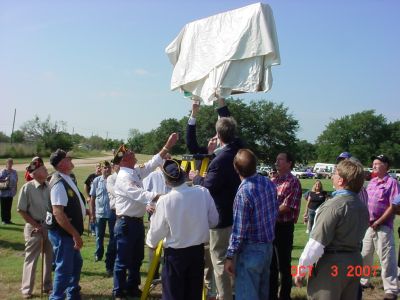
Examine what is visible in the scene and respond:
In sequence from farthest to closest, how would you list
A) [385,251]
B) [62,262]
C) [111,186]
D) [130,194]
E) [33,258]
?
[111,186], [33,258], [385,251], [130,194], [62,262]

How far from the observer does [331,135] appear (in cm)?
10850

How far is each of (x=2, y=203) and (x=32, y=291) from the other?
9849mm

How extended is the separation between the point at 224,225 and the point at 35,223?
3.61m

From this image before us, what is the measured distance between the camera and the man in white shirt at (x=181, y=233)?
4.42m

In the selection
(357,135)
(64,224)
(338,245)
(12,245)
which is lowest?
(12,245)

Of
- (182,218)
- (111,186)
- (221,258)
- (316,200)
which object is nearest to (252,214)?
(182,218)

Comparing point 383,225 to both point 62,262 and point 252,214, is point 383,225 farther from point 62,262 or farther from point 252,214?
point 62,262

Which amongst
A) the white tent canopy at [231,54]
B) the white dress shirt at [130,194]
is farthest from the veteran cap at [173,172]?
the white dress shirt at [130,194]

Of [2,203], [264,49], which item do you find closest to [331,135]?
[2,203]

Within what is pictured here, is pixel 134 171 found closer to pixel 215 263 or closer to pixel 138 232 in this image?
pixel 138 232

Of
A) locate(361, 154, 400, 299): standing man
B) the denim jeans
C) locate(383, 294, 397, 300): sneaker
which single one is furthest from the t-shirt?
locate(383, 294, 397, 300): sneaker

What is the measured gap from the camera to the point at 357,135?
10569 cm

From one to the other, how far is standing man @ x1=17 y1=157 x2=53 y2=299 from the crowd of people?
2 cm

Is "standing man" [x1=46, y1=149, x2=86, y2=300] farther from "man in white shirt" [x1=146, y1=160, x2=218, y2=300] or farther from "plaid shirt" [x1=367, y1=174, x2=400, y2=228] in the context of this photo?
"plaid shirt" [x1=367, y1=174, x2=400, y2=228]
